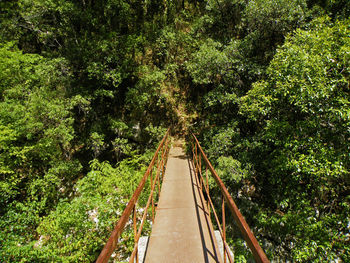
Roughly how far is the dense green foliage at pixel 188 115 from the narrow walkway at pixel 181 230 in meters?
2.64

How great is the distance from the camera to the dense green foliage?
520 cm

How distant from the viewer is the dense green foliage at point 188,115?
520 cm

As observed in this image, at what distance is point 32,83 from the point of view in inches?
380

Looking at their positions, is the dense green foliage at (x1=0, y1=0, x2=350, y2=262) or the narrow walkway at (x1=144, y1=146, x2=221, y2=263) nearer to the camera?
the narrow walkway at (x1=144, y1=146, x2=221, y2=263)

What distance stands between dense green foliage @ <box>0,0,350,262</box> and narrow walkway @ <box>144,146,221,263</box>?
8.65 feet

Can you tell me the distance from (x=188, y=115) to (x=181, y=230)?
10.5m

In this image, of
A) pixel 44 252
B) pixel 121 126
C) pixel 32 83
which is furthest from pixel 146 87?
pixel 44 252

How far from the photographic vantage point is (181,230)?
3.01 m

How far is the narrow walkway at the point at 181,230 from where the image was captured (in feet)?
8.13

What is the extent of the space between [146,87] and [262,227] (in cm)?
885

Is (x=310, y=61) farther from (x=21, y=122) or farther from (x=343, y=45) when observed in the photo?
(x=21, y=122)

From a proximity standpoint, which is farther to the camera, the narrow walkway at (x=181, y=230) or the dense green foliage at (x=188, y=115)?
the dense green foliage at (x=188, y=115)

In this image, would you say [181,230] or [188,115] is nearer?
[181,230]

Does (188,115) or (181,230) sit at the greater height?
(188,115)
